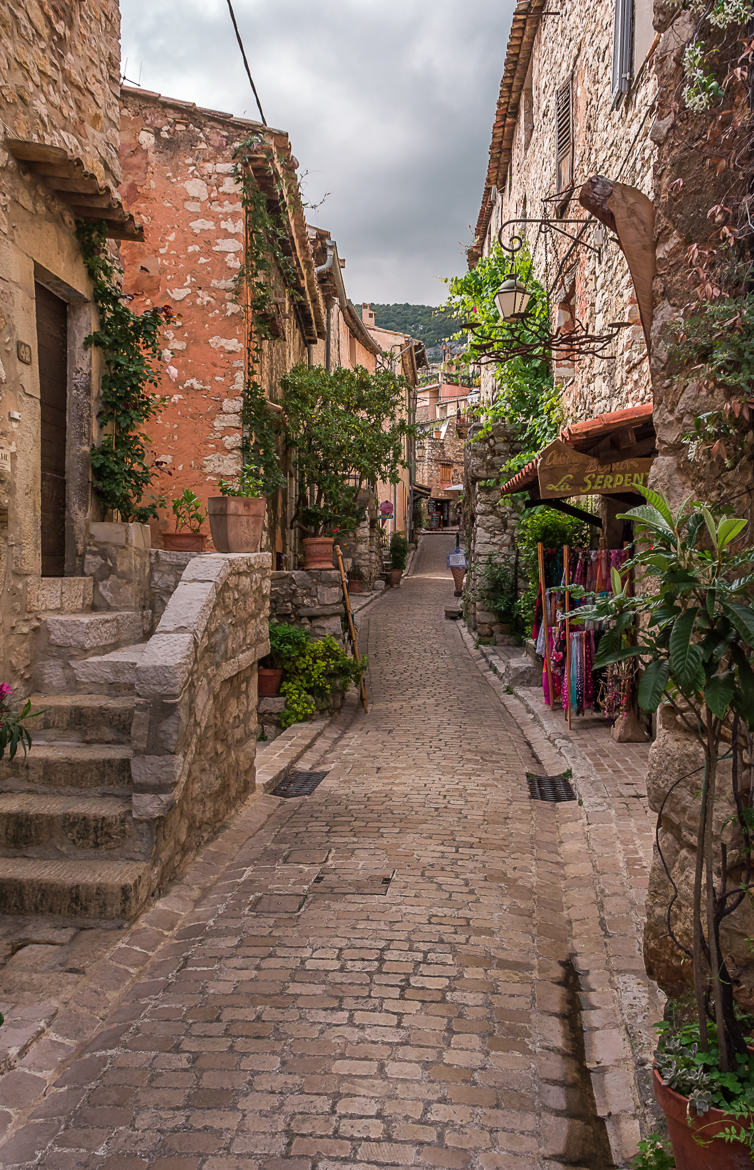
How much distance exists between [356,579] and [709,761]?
20920 millimetres

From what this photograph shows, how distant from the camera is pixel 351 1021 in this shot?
3268 millimetres

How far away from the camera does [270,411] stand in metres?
10.2

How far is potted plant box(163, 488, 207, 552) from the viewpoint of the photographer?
7.98 meters

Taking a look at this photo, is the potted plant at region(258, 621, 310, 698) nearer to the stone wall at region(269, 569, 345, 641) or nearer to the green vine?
the stone wall at region(269, 569, 345, 641)

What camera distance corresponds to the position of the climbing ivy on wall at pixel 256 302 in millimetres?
9422

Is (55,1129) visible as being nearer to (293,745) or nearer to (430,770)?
(430,770)

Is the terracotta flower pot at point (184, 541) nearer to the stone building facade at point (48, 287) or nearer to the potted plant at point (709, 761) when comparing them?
the stone building facade at point (48, 287)

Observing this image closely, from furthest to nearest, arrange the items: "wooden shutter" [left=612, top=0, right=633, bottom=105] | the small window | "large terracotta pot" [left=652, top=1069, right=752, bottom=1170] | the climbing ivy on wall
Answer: the small window → the climbing ivy on wall → "wooden shutter" [left=612, top=0, right=633, bottom=105] → "large terracotta pot" [left=652, top=1069, right=752, bottom=1170]

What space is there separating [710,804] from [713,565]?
698mm

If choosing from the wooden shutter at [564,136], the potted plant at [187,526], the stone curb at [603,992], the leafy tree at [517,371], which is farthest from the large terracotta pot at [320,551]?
the wooden shutter at [564,136]

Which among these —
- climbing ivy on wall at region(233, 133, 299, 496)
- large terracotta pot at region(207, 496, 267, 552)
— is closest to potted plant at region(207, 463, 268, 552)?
large terracotta pot at region(207, 496, 267, 552)

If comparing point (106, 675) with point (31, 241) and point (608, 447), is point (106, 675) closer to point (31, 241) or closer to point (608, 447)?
point (31, 241)

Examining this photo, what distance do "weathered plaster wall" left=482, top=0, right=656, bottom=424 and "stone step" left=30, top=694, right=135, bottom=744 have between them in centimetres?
551

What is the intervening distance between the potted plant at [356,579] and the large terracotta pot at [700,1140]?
20.6 metres
